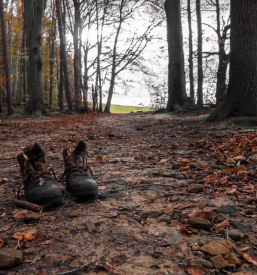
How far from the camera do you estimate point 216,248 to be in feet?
4.28

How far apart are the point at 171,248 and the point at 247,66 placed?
5.59 metres

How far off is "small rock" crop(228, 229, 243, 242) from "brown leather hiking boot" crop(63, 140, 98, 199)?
3.15 ft

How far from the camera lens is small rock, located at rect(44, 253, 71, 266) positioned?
1210 mm

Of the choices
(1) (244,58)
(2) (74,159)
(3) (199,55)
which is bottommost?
(2) (74,159)

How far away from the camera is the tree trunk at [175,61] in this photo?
10.8m

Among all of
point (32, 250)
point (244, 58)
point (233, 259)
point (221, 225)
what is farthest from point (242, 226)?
point (244, 58)

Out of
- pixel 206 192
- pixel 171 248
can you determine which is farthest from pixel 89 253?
pixel 206 192

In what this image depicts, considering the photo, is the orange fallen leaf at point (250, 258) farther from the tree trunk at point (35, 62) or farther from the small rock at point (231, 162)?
the tree trunk at point (35, 62)

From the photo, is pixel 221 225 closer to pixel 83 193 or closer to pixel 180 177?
pixel 83 193

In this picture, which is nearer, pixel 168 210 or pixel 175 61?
pixel 168 210

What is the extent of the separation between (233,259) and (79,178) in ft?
3.91

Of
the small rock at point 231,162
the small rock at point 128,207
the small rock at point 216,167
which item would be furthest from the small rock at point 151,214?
the small rock at point 231,162

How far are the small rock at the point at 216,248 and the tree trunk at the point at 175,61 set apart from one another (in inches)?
378

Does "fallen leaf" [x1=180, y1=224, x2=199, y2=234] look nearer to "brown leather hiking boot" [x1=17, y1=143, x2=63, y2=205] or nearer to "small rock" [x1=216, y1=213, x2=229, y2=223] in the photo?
"small rock" [x1=216, y1=213, x2=229, y2=223]
